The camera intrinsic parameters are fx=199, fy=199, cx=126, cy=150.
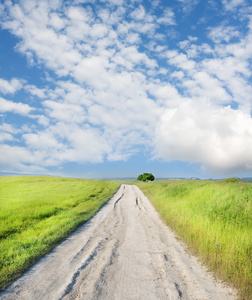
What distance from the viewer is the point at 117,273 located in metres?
5.72

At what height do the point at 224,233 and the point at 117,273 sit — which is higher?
the point at 224,233

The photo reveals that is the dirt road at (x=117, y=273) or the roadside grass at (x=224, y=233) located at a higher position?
the roadside grass at (x=224, y=233)

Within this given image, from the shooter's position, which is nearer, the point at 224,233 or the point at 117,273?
the point at 117,273

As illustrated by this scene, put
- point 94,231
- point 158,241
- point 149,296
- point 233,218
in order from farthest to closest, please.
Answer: point 94,231 → point 233,218 → point 158,241 → point 149,296

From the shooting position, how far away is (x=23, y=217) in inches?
513

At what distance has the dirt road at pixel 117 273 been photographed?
187 inches

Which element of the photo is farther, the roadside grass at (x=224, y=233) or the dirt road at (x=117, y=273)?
the roadside grass at (x=224, y=233)

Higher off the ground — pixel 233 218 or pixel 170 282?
pixel 233 218

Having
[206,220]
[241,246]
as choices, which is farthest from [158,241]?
[241,246]

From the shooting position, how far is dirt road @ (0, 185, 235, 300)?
4.76 meters

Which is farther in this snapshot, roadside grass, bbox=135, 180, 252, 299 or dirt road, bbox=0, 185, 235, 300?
roadside grass, bbox=135, 180, 252, 299

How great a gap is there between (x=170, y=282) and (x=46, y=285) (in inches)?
127

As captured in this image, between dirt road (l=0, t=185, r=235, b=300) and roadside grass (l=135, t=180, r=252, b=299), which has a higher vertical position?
roadside grass (l=135, t=180, r=252, b=299)

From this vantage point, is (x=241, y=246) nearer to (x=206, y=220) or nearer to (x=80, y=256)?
(x=206, y=220)
